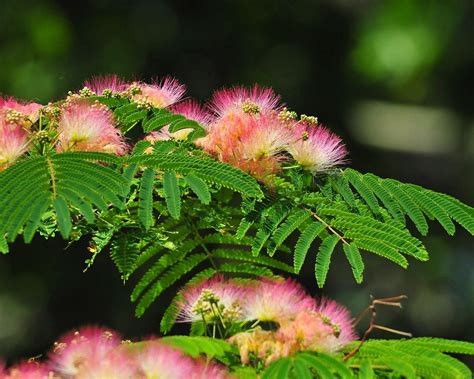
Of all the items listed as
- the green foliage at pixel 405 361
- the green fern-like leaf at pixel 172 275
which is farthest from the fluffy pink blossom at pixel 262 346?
the green fern-like leaf at pixel 172 275

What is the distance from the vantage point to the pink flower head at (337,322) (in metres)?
1.73

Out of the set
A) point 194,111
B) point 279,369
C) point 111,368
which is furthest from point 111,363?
point 194,111

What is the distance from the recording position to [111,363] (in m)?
1.53

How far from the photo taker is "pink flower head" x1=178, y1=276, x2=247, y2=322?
183 cm

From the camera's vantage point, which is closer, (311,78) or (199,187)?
(199,187)

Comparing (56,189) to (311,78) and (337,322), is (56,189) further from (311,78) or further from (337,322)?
(311,78)

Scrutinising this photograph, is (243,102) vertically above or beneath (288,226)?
above

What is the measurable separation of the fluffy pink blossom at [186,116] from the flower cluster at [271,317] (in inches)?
12.5

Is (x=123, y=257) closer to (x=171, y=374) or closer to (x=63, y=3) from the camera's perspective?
(x=171, y=374)

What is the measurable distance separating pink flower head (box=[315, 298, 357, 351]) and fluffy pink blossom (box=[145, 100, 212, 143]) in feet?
1.55

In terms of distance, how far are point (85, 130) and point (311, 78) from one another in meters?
7.34

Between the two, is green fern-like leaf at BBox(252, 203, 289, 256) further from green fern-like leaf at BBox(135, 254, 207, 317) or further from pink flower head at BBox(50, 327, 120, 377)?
pink flower head at BBox(50, 327, 120, 377)

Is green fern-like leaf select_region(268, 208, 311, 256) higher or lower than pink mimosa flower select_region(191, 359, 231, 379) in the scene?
higher

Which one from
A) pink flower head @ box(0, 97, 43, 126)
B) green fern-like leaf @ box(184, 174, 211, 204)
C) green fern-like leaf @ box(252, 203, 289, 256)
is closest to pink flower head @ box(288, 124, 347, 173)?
green fern-like leaf @ box(252, 203, 289, 256)
